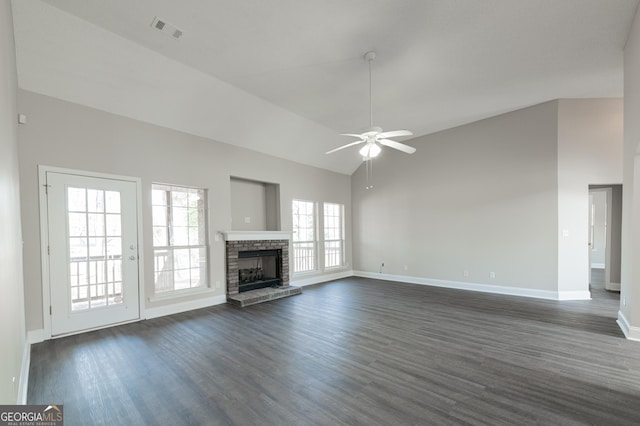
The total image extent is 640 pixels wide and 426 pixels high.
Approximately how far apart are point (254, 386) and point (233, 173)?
4.13 metres

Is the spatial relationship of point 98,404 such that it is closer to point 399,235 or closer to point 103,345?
point 103,345

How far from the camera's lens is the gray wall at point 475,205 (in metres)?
5.36

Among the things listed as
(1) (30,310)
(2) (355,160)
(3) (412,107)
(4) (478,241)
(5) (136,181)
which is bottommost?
(1) (30,310)

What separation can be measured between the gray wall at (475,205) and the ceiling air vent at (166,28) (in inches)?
217

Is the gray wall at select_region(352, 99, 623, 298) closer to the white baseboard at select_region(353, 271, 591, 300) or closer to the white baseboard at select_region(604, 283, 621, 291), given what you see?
the white baseboard at select_region(353, 271, 591, 300)

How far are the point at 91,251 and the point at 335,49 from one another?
169 inches

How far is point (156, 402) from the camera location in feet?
7.49

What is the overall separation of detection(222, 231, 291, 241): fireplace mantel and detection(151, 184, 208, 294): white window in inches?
17.9

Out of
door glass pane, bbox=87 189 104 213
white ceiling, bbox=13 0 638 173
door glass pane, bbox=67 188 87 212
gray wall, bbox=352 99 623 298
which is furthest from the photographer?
gray wall, bbox=352 99 623 298

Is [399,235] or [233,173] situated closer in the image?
[233,173]

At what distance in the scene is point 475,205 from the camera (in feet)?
20.1

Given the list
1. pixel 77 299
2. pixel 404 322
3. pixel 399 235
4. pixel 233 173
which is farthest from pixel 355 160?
pixel 77 299

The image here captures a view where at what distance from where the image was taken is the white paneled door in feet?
12.0

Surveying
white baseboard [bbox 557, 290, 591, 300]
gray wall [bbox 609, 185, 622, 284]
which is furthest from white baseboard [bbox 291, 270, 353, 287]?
gray wall [bbox 609, 185, 622, 284]
